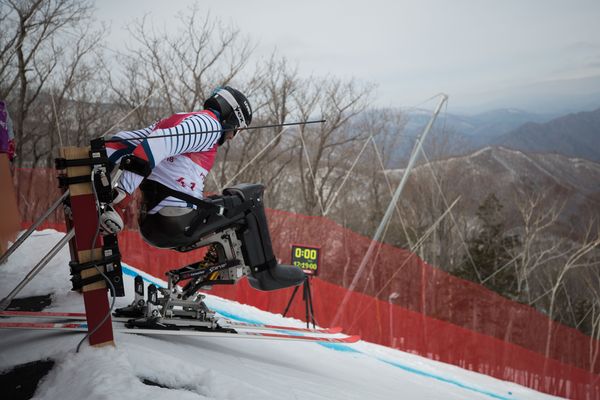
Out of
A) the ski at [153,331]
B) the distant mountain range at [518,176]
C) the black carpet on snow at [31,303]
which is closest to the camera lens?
the ski at [153,331]

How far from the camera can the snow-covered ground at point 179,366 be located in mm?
2230

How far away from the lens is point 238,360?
3.30 m

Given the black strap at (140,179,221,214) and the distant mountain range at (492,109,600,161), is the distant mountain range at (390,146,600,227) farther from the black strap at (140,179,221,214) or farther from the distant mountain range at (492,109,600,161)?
the black strap at (140,179,221,214)

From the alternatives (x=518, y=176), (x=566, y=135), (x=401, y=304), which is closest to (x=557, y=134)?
(x=566, y=135)

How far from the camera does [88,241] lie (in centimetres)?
249

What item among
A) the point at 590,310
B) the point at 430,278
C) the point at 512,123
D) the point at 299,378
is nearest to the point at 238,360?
the point at 299,378

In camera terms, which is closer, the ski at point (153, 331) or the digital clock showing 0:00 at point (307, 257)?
the ski at point (153, 331)

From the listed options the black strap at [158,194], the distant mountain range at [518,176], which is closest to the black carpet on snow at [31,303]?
the black strap at [158,194]

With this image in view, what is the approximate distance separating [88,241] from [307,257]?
617 centimetres

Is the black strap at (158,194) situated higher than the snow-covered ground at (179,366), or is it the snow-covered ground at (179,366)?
the black strap at (158,194)

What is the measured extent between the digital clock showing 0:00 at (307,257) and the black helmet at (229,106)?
5046mm

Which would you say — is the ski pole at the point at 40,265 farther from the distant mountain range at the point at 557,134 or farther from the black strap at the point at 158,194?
the distant mountain range at the point at 557,134

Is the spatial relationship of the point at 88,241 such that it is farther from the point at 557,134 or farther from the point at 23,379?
the point at 557,134

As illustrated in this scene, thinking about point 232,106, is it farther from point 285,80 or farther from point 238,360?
point 285,80
